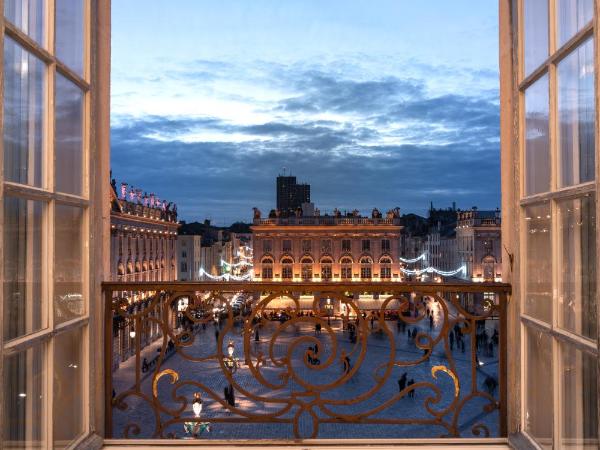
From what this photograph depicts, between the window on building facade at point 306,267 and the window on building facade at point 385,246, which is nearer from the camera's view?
the window on building facade at point 306,267

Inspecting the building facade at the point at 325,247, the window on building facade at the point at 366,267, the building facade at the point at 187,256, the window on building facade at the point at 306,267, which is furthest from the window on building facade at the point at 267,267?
the window on building facade at the point at 366,267

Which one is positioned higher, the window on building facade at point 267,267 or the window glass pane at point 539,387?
the window glass pane at point 539,387

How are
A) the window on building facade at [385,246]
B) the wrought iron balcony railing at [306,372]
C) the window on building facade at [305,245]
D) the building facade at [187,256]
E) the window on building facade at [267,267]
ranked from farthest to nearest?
the window on building facade at [385,246], the window on building facade at [305,245], the window on building facade at [267,267], the building facade at [187,256], the wrought iron balcony railing at [306,372]

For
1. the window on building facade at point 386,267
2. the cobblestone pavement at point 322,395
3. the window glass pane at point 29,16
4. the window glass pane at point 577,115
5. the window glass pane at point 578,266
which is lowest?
the cobblestone pavement at point 322,395

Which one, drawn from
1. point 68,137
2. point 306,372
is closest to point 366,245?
point 306,372

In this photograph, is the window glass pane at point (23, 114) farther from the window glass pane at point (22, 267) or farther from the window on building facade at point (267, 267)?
the window on building facade at point (267, 267)

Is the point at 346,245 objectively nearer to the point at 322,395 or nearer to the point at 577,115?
the point at 322,395

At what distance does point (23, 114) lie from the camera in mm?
2232

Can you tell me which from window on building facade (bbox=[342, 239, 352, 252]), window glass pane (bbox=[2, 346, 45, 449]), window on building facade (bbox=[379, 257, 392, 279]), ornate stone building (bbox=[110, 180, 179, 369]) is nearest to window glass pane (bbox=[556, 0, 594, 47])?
window glass pane (bbox=[2, 346, 45, 449])

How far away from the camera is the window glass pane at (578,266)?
2.13 metres

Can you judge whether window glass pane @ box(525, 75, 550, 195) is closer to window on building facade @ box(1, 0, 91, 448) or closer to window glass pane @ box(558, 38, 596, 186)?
window glass pane @ box(558, 38, 596, 186)

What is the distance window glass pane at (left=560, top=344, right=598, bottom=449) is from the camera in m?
2.13

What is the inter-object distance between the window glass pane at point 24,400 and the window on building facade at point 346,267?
62.9m

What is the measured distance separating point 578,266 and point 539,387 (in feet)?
2.65
